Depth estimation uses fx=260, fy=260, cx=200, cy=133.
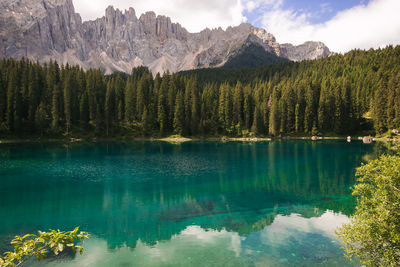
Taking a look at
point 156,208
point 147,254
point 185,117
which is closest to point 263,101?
point 185,117

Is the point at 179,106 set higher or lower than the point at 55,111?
higher

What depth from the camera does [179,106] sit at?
370 feet

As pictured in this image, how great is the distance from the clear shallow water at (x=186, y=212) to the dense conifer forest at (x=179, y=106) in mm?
63445

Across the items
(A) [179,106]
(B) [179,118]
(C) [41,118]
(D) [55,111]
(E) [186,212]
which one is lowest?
(E) [186,212]

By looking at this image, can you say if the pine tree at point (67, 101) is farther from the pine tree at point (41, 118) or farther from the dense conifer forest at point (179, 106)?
the pine tree at point (41, 118)

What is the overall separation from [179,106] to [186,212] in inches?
3546

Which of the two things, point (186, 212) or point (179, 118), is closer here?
point (186, 212)

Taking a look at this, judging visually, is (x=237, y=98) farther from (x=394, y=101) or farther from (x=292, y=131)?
(x=394, y=101)

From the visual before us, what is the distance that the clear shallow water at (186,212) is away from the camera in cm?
1736

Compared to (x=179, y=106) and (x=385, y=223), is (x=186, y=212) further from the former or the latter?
(x=179, y=106)

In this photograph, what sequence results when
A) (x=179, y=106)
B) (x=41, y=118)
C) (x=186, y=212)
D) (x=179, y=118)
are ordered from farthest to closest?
(x=179, y=106) < (x=179, y=118) < (x=41, y=118) < (x=186, y=212)

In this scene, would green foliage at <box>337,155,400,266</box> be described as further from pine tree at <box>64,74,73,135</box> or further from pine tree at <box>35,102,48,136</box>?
pine tree at <box>64,74,73,135</box>

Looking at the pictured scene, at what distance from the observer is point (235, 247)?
723 inches

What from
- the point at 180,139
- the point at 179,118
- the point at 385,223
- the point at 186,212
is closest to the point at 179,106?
the point at 179,118
